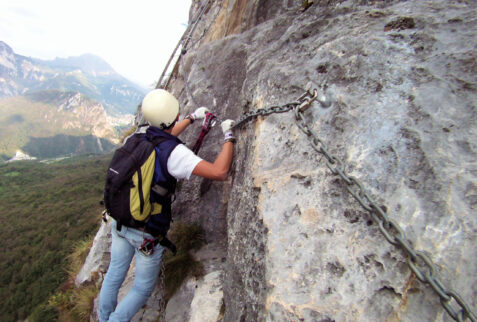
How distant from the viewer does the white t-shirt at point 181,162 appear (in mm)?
3178

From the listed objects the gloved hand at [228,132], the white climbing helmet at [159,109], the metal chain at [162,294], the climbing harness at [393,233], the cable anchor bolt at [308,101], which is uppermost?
the white climbing helmet at [159,109]

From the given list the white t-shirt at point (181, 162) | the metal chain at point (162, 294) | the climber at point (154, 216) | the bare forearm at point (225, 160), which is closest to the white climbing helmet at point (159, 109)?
the climber at point (154, 216)

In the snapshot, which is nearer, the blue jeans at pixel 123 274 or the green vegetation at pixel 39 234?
the blue jeans at pixel 123 274

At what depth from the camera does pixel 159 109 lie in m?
3.71

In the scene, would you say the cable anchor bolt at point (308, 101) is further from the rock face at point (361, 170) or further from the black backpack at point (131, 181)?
the black backpack at point (131, 181)

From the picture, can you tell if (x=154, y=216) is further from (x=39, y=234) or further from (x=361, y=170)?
(x=39, y=234)

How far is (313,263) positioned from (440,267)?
90cm

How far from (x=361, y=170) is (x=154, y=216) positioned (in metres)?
2.84

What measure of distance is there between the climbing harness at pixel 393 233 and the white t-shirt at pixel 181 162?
99 centimetres

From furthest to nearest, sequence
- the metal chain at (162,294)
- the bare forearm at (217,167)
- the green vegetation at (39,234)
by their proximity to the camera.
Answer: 1. the green vegetation at (39,234)
2. the metal chain at (162,294)
3. the bare forearm at (217,167)

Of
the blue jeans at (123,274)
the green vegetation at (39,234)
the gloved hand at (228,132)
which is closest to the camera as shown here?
the gloved hand at (228,132)

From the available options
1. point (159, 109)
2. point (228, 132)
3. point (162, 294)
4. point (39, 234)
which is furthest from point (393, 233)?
point (39, 234)

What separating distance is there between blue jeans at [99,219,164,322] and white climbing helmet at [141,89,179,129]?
1.66 meters

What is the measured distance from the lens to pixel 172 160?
10.7ft
